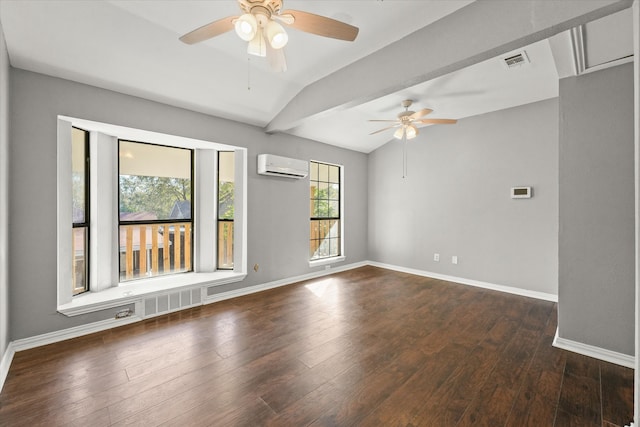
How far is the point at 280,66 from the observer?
210 centimetres

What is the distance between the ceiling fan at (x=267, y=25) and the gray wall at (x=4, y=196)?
5.29 ft

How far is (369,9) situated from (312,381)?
9.84ft

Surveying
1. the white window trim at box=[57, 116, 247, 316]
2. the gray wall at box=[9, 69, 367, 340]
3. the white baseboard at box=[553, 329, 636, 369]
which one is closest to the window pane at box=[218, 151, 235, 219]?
the white window trim at box=[57, 116, 247, 316]

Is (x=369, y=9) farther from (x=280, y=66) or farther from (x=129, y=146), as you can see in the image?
(x=129, y=146)

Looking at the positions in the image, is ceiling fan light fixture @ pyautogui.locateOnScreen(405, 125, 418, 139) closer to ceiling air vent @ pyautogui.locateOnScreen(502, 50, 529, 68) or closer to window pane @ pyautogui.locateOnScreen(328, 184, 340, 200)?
ceiling air vent @ pyautogui.locateOnScreen(502, 50, 529, 68)

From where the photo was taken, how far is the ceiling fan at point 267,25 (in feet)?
5.34

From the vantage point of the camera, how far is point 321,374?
218cm

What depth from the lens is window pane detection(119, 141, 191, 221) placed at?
11.9 feet

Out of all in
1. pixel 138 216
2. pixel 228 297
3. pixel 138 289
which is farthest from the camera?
pixel 228 297

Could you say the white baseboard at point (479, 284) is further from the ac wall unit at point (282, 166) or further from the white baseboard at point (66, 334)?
the white baseboard at point (66, 334)

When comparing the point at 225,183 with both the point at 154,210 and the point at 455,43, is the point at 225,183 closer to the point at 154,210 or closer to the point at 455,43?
the point at 154,210

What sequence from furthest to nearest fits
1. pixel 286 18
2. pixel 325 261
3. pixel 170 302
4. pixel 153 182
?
pixel 325 261, pixel 153 182, pixel 170 302, pixel 286 18

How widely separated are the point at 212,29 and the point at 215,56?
1232mm

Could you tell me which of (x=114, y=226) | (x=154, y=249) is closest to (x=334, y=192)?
(x=154, y=249)
